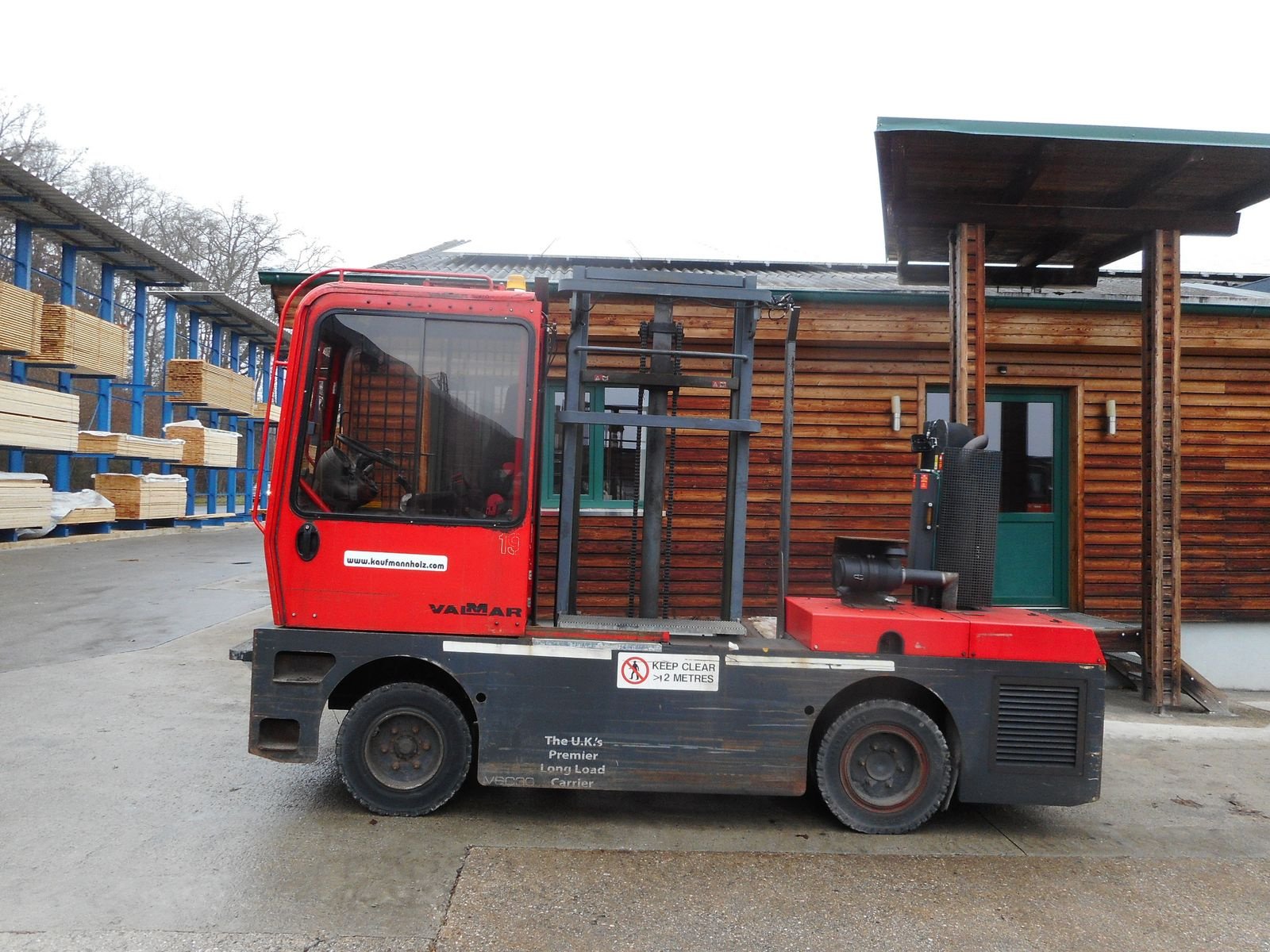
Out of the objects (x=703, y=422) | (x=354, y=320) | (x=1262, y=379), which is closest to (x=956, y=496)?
(x=703, y=422)

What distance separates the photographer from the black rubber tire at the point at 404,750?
178 inches

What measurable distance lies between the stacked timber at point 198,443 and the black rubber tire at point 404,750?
71.6 ft

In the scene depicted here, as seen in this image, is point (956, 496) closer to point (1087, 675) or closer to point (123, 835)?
point (1087, 675)

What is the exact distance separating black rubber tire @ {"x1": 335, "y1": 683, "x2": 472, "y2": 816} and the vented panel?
2.89 m

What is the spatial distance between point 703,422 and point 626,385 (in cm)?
56

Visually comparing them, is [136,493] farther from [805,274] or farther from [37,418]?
[805,274]

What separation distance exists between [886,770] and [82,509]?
64.1ft

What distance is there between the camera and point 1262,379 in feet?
29.3

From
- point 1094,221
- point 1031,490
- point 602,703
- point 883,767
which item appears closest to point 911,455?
point 1031,490

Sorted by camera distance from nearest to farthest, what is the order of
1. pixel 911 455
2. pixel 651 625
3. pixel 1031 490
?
pixel 651 625
pixel 911 455
pixel 1031 490

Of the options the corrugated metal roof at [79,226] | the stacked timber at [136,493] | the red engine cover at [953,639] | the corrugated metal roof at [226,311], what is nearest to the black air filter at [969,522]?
the red engine cover at [953,639]

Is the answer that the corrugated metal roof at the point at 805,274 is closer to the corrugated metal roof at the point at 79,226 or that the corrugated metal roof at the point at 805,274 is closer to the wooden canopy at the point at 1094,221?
the wooden canopy at the point at 1094,221

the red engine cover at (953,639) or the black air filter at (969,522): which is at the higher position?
the black air filter at (969,522)

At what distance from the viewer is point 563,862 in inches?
164
